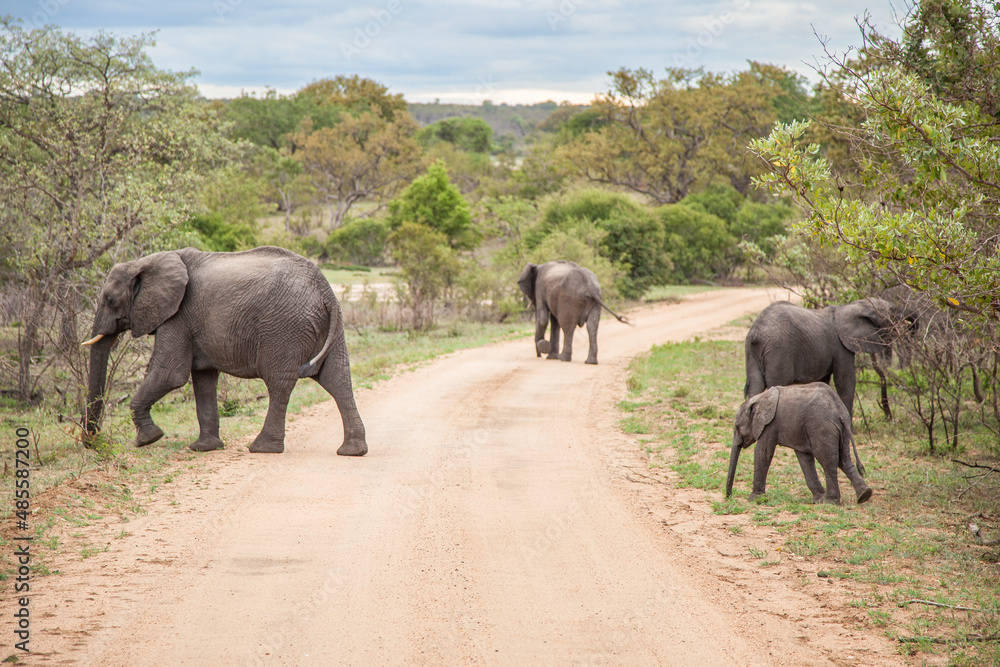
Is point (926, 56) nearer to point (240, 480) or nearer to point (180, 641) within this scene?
point (240, 480)

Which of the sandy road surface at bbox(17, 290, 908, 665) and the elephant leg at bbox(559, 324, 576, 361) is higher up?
the elephant leg at bbox(559, 324, 576, 361)

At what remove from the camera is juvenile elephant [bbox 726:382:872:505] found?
7109 millimetres

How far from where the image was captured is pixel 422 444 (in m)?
9.67

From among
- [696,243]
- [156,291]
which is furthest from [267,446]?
[696,243]

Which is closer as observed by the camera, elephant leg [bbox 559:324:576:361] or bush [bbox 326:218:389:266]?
elephant leg [bbox 559:324:576:361]

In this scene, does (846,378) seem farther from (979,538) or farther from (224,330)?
(224,330)

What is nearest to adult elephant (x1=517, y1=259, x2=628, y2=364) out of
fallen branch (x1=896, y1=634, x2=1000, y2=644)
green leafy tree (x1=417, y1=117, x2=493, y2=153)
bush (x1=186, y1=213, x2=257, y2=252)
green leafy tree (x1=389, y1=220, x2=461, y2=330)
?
green leafy tree (x1=389, y1=220, x2=461, y2=330)

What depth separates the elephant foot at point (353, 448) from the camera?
352 inches

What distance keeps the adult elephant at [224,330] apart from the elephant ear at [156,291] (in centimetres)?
1

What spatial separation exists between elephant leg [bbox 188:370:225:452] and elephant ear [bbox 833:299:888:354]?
7377 millimetres

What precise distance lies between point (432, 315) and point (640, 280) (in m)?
10.3

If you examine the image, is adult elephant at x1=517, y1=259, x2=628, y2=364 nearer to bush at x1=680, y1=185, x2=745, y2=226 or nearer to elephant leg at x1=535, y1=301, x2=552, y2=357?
elephant leg at x1=535, y1=301, x2=552, y2=357

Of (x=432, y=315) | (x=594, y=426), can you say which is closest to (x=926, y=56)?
(x=594, y=426)

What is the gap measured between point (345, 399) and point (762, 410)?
171 inches
